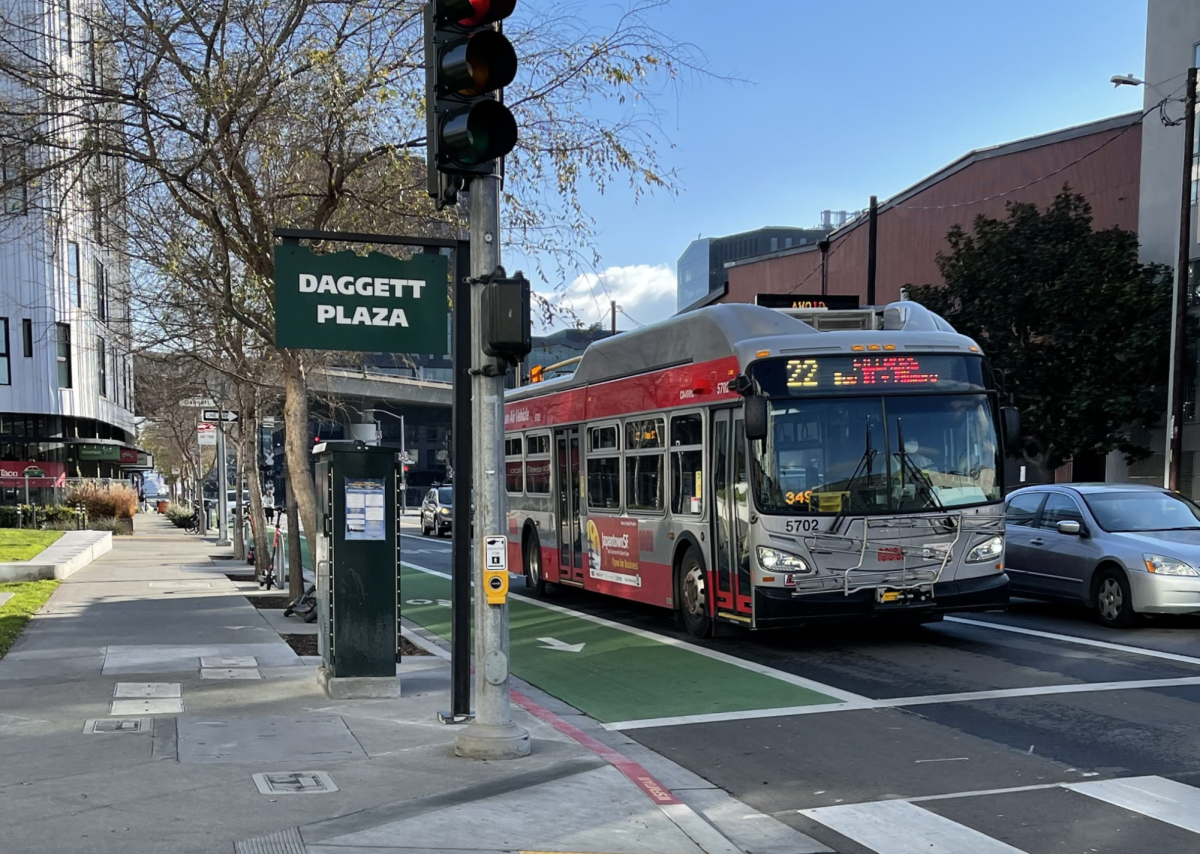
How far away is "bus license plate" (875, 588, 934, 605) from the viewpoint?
Result: 1165 centimetres

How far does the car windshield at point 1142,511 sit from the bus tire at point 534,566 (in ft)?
27.3

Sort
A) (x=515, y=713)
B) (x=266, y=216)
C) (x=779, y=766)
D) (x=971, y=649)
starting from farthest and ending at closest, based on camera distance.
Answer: (x=266, y=216), (x=971, y=649), (x=515, y=713), (x=779, y=766)

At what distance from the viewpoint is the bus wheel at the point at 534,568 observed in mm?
19000

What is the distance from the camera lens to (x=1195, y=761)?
7.47 meters

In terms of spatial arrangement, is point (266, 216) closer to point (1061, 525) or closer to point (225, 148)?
point (225, 148)

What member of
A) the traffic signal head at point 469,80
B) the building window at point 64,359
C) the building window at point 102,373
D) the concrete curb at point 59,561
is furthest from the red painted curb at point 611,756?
the building window at point 102,373

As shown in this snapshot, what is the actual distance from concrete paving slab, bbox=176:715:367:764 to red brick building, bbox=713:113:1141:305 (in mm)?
29968

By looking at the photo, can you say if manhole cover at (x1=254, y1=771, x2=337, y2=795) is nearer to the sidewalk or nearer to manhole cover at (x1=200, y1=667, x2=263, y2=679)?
the sidewalk

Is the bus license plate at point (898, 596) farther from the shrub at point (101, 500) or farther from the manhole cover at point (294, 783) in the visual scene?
the shrub at point (101, 500)

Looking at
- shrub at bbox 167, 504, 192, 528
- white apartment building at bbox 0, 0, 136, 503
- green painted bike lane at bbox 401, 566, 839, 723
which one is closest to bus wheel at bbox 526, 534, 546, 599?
green painted bike lane at bbox 401, 566, 839, 723

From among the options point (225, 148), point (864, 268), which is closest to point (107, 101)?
point (225, 148)

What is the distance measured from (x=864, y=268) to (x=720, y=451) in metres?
35.1

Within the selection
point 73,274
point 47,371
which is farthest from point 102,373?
point 73,274

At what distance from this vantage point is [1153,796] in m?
6.72
